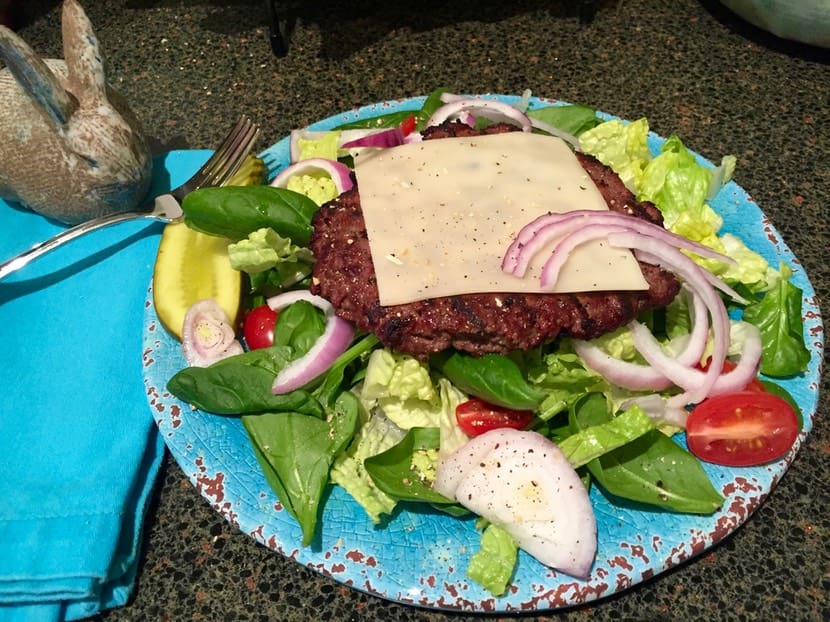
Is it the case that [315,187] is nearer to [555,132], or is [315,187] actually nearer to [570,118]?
[555,132]

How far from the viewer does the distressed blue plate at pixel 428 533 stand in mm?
1803

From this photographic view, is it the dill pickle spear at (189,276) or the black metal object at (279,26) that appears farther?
the black metal object at (279,26)

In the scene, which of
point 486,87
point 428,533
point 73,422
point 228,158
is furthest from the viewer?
point 486,87

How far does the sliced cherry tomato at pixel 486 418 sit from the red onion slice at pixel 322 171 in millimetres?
1133

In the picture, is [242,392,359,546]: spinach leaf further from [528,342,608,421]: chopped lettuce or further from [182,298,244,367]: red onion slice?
[528,342,608,421]: chopped lettuce

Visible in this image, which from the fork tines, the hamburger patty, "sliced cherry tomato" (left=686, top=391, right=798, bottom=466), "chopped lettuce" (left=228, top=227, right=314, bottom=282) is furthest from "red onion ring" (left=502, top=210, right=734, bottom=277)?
the fork tines

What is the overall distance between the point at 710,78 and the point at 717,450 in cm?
325

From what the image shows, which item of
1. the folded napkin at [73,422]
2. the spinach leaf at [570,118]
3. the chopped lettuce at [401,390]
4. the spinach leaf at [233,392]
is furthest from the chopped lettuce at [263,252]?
the spinach leaf at [570,118]

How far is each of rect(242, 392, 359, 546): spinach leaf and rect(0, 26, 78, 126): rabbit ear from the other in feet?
5.47

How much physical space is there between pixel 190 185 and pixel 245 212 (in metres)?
0.83

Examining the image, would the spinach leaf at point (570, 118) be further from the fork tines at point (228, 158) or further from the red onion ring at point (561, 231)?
the fork tines at point (228, 158)

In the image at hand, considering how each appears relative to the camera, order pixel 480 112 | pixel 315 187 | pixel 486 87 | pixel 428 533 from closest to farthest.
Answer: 1. pixel 428 533
2. pixel 315 187
3. pixel 480 112
4. pixel 486 87

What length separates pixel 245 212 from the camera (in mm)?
2432

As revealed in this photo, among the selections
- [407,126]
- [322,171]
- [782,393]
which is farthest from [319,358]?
[782,393]
